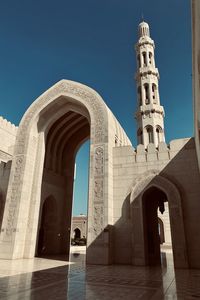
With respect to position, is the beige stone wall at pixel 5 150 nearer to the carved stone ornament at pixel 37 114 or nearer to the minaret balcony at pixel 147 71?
the carved stone ornament at pixel 37 114

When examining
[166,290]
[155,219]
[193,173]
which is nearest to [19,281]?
[166,290]

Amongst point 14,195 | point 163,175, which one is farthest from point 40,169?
point 163,175

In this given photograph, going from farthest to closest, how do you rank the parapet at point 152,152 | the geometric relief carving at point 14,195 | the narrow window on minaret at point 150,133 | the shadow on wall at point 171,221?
the narrow window on minaret at point 150,133 → the geometric relief carving at point 14,195 → the parapet at point 152,152 → the shadow on wall at point 171,221

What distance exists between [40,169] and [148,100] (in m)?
13.6

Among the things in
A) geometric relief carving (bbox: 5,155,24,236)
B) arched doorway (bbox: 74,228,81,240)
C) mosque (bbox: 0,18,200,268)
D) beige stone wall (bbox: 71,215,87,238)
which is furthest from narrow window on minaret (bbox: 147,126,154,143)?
arched doorway (bbox: 74,228,81,240)

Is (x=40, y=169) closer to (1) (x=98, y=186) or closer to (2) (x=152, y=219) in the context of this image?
(1) (x=98, y=186)

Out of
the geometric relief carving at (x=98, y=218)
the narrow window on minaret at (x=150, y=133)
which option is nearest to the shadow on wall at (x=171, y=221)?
the geometric relief carving at (x=98, y=218)

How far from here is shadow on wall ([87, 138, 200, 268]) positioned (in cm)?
880

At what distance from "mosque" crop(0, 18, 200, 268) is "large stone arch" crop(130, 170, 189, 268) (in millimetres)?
37

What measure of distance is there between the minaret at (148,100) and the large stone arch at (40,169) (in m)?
8.09

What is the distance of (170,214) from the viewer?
9.20m

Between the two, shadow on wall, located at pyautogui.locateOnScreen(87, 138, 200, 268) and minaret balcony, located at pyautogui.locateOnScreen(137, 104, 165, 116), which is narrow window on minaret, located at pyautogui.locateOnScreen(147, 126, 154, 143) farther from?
shadow on wall, located at pyautogui.locateOnScreen(87, 138, 200, 268)

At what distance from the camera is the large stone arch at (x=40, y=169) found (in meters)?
10.1

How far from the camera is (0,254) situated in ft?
36.3
